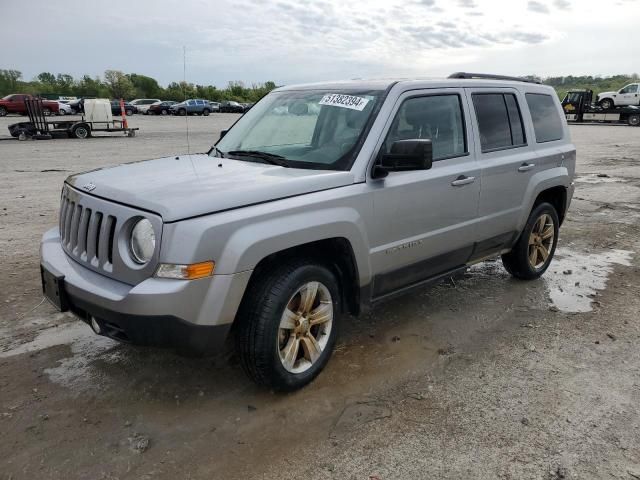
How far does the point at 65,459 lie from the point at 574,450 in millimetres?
2590

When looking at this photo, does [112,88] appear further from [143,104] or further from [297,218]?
[297,218]

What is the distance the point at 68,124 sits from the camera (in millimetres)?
23156

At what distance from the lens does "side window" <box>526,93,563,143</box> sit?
16.5ft

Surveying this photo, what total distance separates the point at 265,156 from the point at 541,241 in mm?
3083

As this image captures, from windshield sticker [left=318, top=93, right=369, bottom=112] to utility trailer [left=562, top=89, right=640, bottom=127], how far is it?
3823 cm

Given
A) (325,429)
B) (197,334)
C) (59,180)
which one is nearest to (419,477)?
(325,429)

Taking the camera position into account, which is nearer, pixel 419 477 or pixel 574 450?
pixel 419 477

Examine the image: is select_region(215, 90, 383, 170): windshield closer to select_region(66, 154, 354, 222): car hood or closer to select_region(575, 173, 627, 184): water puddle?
select_region(66, 154, 354, 222): car hood

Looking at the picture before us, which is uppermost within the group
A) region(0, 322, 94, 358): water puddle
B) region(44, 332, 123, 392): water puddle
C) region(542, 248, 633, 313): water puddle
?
region(0, 322, 94, 358): water puddle

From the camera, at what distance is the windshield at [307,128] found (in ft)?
11.7

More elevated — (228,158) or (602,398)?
(228,158)

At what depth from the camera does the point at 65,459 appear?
105 inches

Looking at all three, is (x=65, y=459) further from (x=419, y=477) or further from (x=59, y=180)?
(x=59, y=180)

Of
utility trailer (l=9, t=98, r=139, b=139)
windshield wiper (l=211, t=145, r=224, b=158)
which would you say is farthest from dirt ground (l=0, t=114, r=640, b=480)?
utility trailer (l=9, t=98, r=139, b=139)
